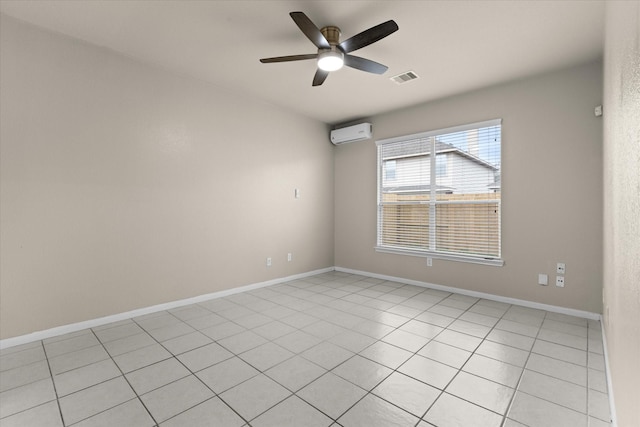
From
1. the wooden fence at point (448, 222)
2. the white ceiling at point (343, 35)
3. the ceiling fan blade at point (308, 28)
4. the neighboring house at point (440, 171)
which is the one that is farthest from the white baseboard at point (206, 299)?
the ceiling fan blade at point (308, 28)

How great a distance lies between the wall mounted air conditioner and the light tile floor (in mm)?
2968

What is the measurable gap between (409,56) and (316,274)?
12.1 feet

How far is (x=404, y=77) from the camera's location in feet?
11.6

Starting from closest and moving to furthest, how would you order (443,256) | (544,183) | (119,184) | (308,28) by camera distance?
(308,28) < (119,184) < (544,183) < (443,256)

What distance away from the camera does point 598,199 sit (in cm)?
308

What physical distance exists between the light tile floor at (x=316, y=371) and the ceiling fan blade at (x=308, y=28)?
8.49 ft

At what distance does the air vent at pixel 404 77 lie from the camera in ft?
11.3

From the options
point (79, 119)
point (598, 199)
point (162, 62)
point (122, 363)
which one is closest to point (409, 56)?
point (598, 199)

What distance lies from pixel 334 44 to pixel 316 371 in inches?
106

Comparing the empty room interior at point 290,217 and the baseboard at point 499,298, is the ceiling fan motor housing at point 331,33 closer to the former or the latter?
the empty room interior at point 290,217

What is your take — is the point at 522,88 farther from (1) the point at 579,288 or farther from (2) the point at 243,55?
(2) the point at 243,55

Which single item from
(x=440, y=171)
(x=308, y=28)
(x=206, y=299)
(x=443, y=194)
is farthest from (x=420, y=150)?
(x=206, y=299)

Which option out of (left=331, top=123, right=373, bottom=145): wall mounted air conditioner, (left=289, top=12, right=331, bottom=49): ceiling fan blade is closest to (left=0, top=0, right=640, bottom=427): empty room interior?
(left=289, top=12, right=331, bottom=49): ceiling fan blade

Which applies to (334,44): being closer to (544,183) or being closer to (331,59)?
(331,59)
